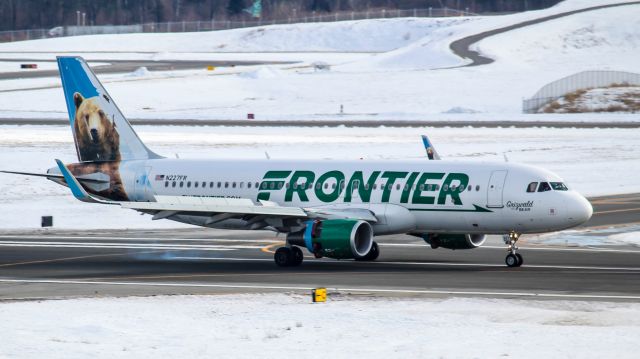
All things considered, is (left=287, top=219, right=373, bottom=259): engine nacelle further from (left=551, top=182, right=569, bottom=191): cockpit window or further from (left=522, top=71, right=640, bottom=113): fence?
(left=522, top=71, right=640, bottom=113): fence

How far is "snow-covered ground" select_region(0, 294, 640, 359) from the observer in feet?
84.8

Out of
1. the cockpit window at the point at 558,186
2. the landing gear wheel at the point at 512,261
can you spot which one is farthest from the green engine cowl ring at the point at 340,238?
the cockpit window at the point at 558,186

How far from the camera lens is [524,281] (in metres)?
37.5

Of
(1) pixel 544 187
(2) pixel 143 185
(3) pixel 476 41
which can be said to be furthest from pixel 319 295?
(3) pixel 476 41

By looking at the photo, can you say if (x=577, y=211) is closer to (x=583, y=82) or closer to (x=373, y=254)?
(x=373, y=254)

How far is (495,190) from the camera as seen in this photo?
41.5 metres

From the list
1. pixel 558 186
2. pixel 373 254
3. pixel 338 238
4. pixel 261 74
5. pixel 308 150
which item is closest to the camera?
pixel 338 238

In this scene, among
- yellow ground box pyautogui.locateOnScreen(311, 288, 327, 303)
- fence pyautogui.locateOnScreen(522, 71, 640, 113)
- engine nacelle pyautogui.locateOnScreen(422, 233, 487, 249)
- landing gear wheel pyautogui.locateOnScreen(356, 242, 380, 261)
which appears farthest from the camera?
fence pyautogui.locateOnScreen(522, 71, 640, 113)

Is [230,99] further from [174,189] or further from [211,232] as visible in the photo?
[174,189]

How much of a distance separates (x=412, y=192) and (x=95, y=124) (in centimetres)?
1489

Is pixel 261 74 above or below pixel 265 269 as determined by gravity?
above

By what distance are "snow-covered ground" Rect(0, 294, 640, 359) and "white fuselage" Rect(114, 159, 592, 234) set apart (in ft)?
29.2

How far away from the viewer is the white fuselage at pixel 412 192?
135 ft

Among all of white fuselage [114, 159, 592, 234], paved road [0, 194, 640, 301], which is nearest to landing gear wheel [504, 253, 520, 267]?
paved road [0, 194, 640, 301]
